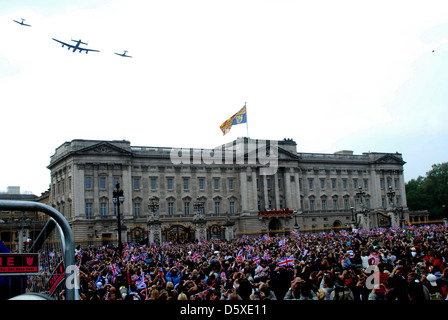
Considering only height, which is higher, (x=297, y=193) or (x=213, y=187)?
(x=213, y=187)

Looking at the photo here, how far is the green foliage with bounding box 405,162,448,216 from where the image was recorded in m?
115

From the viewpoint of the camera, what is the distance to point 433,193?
385 feet

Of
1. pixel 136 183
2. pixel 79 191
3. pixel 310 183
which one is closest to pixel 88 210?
pixel 79 191

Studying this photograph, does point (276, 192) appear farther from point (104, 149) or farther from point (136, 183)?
point (104, 149)

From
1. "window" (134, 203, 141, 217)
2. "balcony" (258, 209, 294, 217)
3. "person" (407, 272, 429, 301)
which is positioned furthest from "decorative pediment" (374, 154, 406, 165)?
"person" (407, 272, 429, 301)

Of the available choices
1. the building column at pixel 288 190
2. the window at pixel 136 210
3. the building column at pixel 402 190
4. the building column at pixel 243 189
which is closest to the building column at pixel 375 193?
the building column at pixel 402 190

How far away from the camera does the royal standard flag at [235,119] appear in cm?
6444

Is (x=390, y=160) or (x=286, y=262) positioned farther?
(x=390, y=160)

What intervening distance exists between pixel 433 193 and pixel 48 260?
127 meters

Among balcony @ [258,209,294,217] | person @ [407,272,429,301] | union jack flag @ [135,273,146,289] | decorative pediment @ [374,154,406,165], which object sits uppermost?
decorative pediment @ [374,154,406,165]

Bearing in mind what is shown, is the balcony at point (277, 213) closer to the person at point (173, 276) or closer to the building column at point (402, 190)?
the building column at point (402, 190)

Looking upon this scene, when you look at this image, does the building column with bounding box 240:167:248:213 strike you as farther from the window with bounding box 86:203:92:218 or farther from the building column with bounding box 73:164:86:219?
the building column with bounding box 73:164:86:219

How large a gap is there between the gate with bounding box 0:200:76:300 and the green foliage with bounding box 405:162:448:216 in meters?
122

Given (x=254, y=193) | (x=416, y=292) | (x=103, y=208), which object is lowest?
(x=416, y=292)
